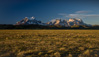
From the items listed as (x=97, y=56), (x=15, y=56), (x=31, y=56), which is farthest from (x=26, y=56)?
(x=97, y=56)

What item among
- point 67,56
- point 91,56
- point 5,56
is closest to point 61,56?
point 67,56

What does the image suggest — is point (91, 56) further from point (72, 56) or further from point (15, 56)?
point (15, 56)

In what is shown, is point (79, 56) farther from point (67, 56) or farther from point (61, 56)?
point (61, 56)

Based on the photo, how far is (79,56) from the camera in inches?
299

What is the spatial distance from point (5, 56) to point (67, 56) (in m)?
5.42

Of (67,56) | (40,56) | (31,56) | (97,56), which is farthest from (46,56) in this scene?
(97,56)

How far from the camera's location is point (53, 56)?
25.1 ft

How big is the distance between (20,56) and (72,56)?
15.0 ft

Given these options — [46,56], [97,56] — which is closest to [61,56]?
[46,56]

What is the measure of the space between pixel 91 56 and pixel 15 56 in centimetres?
671

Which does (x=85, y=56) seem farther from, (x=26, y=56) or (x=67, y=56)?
(x=26, y=56)

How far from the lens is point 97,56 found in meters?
7.64

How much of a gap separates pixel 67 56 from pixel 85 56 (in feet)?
5.27

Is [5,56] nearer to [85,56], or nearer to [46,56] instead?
[46,56]
